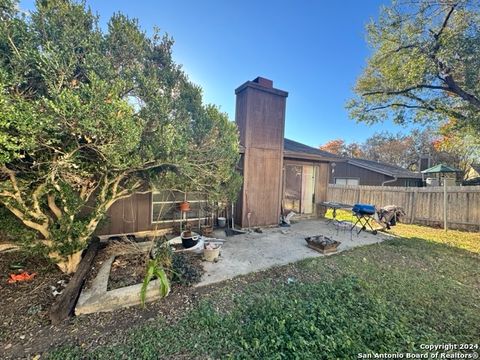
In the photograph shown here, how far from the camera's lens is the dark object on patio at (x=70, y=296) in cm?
240

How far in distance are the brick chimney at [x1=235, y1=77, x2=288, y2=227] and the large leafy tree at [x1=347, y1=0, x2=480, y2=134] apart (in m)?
5.05

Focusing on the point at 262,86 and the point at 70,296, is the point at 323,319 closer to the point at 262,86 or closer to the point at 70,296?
the point at 70,296

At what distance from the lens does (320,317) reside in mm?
2443

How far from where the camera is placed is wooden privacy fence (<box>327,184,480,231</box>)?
Answer: 7.22 metres

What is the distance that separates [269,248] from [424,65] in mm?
8333

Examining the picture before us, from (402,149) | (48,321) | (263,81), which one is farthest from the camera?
(402,149)

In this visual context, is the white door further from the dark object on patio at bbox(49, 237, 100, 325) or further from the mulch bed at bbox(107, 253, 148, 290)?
the dark object on patio at bbox(49, 237, 100, 325)

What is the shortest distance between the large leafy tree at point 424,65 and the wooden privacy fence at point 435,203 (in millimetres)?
2387

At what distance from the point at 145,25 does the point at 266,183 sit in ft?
15.9

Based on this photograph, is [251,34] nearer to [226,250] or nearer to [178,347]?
[226,250]

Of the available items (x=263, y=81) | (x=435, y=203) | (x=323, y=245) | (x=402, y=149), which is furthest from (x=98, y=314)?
(x=402, y=149)

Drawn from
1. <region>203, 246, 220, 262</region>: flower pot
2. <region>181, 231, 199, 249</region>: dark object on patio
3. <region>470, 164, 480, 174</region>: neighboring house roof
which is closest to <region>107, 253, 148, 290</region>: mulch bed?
<region>181, 231, 199, 249</region>: dark object on patio

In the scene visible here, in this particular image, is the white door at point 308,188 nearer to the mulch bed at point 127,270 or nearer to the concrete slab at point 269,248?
the concrete slab at point 269,248

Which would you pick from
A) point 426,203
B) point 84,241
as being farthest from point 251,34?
point 426,203
